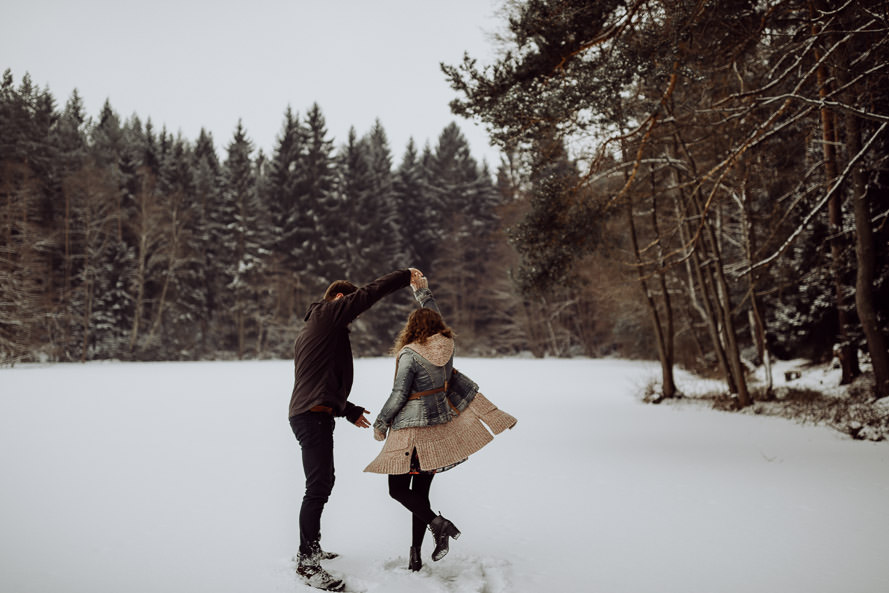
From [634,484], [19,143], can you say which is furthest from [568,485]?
[19,143]

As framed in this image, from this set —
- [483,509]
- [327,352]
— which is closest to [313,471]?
[327,352]

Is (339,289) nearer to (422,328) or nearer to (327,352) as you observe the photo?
(327,352)

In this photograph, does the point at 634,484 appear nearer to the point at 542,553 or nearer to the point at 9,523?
the point at 542,553

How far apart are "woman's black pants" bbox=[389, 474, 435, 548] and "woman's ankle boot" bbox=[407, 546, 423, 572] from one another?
0.03 metres

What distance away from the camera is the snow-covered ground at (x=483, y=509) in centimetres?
378

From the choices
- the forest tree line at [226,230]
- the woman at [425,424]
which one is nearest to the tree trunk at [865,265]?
the woman at [425,424]

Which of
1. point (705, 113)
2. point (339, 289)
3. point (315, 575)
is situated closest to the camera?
point (315, 575)

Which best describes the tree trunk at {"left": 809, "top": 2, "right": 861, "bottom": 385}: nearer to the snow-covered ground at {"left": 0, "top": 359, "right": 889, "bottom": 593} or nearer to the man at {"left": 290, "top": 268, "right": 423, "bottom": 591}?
the snow-covered ground at {"left": 0, "top": 359, "right": 889, "bottom": 593}

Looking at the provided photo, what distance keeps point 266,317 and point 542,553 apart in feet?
123

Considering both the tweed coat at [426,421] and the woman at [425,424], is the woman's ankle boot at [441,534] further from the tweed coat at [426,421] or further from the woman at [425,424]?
the tweed coat at [426,421]

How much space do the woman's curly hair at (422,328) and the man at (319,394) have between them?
26 centimetres

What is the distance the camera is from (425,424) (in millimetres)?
3795

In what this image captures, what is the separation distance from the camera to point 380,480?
6.86 metres

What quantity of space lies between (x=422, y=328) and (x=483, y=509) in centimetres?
243
